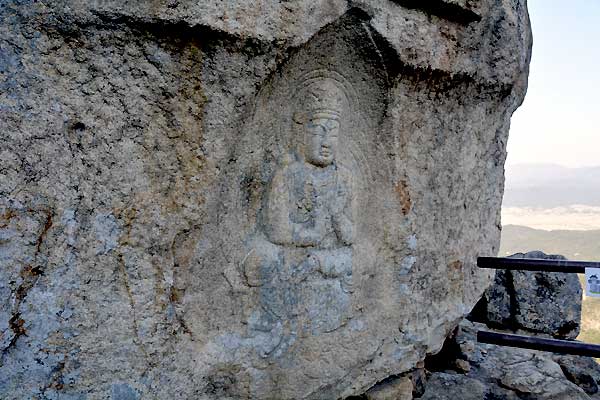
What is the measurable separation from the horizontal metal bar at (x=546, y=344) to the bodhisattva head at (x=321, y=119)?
1.57m

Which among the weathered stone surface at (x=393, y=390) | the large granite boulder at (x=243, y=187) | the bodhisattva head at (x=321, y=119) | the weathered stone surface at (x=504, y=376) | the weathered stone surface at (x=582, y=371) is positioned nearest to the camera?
the large granite boulder at (x=243, y=187)

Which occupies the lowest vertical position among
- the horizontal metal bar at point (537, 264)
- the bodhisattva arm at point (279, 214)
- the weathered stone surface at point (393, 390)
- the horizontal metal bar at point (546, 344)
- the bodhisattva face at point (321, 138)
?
the weathered stone surface at point (393, 390)

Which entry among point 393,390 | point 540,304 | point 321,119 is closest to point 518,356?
point 540,304

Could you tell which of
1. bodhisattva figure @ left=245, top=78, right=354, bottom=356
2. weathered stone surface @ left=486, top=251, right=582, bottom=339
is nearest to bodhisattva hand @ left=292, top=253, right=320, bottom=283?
bodhisattva figure @ left=245, top=78, right=354, bottom=356

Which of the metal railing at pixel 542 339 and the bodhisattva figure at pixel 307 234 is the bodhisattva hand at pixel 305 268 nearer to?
the bodhisattva figure at pixel 307 234

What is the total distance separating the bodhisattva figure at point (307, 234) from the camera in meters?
2.43

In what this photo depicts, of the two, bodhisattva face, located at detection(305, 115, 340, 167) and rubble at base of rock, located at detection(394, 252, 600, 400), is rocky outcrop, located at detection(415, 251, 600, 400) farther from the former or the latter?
bodhisattva face, located at detection(305, 115, 340, 167)

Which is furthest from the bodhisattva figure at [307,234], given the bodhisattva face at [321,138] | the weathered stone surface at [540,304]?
the weathered stone surface at [540,304]

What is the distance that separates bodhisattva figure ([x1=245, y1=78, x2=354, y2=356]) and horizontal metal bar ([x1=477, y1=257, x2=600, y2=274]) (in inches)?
40.3

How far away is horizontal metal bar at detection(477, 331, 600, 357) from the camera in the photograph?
2.80 metres

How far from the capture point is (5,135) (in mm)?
1755

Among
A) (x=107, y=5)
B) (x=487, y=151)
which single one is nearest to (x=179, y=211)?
(x=107, y=5)

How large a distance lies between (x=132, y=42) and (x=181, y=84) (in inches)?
8.8

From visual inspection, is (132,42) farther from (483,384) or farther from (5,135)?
(483,384)
